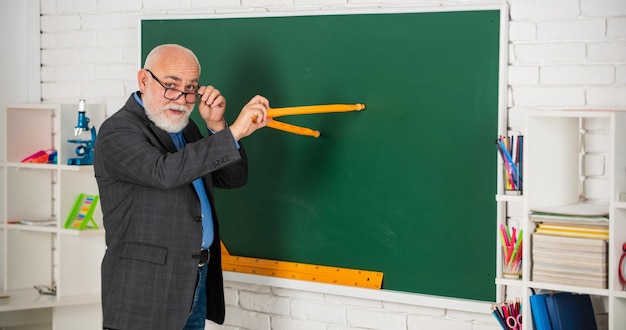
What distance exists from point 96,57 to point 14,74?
17.4 inches

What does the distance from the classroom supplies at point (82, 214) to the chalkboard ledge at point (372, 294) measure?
707 millimetres

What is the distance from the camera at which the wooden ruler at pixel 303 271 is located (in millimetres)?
3072

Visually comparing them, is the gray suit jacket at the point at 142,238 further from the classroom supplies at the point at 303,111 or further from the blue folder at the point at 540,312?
the blue folder at the point at 540,312

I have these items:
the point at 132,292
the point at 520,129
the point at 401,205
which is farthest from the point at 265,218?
the point at 520,129

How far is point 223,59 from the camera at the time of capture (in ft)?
11.0

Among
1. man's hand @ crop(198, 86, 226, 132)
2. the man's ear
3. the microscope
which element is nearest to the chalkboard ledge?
man's hand @ crop(198, 86, 226, 132)

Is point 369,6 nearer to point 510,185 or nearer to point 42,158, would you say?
point 510,185

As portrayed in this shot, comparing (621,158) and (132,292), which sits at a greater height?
(621,158)

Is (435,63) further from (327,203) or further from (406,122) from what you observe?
(327,203)

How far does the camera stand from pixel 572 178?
8.70 feet

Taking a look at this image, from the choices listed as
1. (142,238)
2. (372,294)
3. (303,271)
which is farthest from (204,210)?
(372,294)

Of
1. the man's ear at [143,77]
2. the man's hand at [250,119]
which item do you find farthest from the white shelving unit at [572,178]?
the man's ear at [143,77]

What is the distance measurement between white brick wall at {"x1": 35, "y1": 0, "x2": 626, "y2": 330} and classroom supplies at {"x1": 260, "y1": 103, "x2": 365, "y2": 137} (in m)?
0.41

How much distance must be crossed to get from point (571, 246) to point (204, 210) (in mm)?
1192
